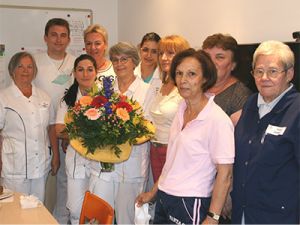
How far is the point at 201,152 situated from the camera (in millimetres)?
2053

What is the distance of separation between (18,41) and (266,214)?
4042 mm

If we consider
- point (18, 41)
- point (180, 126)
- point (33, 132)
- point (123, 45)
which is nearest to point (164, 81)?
point (123, 45)

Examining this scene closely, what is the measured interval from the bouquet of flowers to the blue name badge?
4.20ft

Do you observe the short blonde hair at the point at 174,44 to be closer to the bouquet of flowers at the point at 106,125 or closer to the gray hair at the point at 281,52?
the bouquet of flowers at the point at 106,125

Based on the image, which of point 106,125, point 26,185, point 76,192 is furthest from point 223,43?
point 26,185

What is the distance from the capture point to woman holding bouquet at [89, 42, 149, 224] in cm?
297

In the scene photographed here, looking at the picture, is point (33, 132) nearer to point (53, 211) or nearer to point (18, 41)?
point (53, 211)

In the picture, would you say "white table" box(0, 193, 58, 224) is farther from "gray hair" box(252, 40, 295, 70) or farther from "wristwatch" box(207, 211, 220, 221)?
"gray hair" box(252, 40, 295, 70)

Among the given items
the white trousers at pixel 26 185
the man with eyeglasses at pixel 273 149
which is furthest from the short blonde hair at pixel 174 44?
the white trousers at pixel 26 185

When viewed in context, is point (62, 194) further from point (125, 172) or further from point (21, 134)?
point (125, 172)

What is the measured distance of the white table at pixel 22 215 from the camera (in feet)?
6.63

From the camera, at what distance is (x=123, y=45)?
3047 millimetres

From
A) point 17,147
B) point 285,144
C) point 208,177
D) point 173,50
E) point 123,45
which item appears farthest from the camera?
point 17,147

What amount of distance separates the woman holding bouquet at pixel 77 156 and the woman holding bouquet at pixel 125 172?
195 mm
